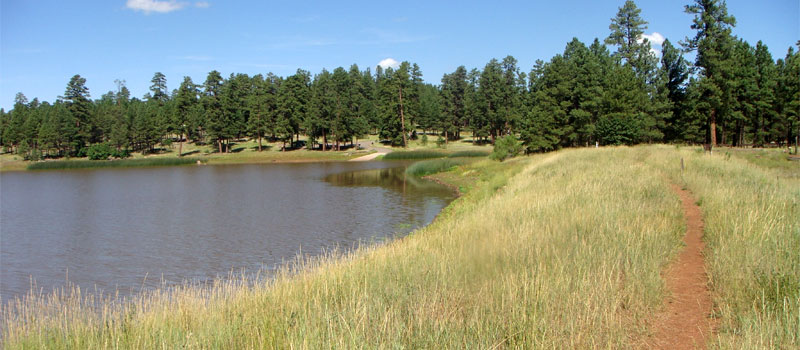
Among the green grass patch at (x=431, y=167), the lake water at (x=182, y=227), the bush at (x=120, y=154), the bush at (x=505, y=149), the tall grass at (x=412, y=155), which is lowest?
the lake water at (x=182, y=227)

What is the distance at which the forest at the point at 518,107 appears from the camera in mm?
50469

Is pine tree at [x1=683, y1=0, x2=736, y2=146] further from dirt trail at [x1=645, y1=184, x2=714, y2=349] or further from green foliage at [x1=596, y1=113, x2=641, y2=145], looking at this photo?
dirt trail at [x1=645, y1=184, x2=714, y2=349]

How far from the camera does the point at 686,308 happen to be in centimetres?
664

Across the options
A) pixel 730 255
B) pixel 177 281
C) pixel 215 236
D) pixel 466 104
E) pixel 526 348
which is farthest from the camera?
pixel 466 104

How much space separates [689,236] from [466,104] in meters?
88.6

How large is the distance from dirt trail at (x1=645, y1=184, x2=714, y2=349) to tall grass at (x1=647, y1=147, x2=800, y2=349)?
0.19 metres

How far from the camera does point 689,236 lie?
1041cm

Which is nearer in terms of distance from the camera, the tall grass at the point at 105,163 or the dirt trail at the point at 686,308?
the dirt trail at the point at 686,308

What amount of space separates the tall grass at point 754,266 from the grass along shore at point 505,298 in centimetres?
2

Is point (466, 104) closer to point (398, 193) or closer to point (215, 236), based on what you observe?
point (398, 193)

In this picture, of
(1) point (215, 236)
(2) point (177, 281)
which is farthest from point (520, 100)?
(2) point (177, 281)

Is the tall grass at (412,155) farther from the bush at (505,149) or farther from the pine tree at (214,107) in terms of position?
the pine tree at (214,107)

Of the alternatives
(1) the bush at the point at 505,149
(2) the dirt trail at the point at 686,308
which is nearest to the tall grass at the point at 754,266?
(2) the dirt trail at the point at 686,308

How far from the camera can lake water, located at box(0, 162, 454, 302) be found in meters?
15.9
